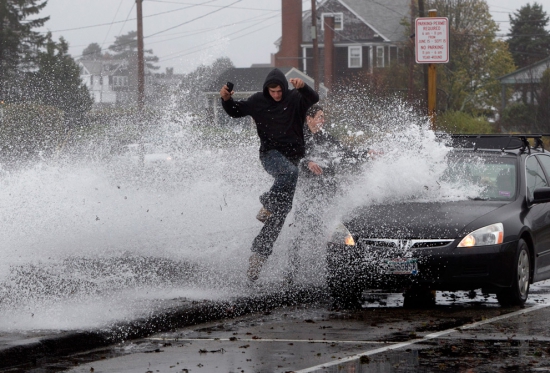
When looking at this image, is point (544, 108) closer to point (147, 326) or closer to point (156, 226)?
point (156, 226)

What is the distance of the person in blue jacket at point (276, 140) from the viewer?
992cm

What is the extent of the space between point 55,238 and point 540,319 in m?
4.87

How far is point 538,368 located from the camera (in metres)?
6.38

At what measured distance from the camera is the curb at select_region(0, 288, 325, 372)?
698 cm

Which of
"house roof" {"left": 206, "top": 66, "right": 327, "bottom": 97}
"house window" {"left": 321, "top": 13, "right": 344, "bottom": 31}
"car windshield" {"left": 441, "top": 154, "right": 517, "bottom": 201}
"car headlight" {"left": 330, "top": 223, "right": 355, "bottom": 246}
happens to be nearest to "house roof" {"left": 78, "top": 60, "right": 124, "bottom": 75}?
"house window" {"left": 321, "top": 13, "right": 344, "bottom": 31}

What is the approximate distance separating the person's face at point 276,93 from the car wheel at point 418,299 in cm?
215

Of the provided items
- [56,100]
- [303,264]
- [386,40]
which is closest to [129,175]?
[303,264]

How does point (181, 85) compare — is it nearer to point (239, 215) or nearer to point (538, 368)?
point (239, 215)

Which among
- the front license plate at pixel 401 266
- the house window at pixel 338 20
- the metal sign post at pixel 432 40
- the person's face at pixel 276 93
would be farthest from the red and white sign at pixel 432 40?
the house window at pixel 338 20

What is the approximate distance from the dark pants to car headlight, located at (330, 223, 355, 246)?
66 cm

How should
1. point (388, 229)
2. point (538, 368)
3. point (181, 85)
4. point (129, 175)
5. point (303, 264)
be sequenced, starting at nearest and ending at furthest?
point (538, 368)
point (388, 229)
point (303, 264)
point (129, 175)
point (181, 85)

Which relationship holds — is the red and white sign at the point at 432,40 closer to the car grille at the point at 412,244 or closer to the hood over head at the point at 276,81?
the hood over head at the point at 276,81

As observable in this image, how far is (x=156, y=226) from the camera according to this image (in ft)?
36.5

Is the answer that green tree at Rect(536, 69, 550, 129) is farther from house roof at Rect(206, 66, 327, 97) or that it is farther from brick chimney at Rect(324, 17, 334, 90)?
brick chimney at Rect(324, 17, 334, 90)
